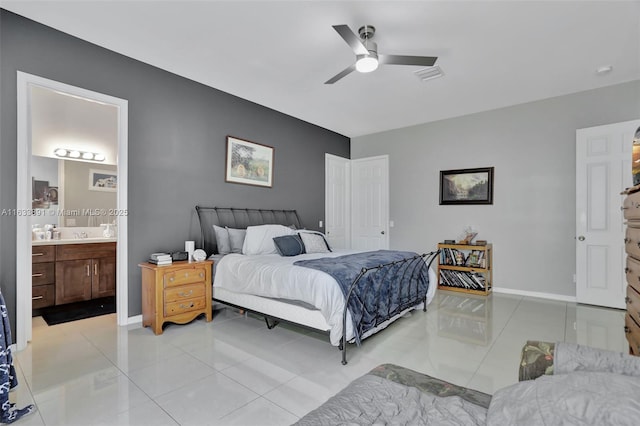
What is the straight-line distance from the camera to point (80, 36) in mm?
3096

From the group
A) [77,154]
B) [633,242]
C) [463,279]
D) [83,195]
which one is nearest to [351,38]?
[633,242]

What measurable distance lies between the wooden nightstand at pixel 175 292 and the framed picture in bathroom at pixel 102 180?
2.39m

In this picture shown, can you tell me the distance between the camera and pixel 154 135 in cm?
371

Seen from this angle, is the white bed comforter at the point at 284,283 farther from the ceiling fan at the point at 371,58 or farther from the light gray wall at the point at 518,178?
the light gray wall at the point at 518,178

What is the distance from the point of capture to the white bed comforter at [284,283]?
8.30 feet

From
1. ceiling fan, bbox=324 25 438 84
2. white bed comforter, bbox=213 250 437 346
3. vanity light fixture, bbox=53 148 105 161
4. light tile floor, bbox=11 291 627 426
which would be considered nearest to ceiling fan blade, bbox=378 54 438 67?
ceiling fan, bbox=324 25 438 84

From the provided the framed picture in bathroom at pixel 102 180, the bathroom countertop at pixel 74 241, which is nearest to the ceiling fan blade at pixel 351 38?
the bathroom countertop at pixel 74 241

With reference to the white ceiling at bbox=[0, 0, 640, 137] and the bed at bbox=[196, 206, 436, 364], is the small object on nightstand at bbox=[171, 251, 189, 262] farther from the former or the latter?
the white ceiling at bbox=[0, 0, 640, 137]

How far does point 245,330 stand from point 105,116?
390cm

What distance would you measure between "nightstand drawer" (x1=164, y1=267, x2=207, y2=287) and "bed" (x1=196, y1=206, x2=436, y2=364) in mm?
206

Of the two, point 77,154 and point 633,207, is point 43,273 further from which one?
point 633,207

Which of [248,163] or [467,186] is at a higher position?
[248,163]

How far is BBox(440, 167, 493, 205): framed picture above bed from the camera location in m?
5.10

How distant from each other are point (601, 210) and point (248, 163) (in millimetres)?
4883
